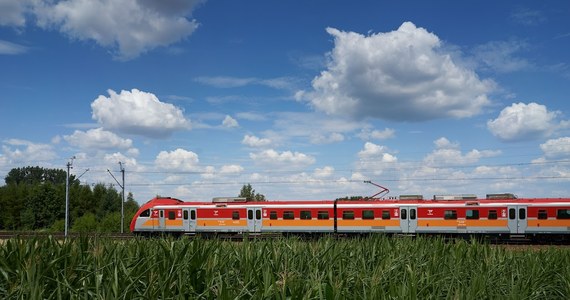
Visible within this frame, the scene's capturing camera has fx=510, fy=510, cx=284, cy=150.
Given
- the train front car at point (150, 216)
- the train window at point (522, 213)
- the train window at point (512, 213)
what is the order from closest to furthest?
the train window at point (522, 213)
the train window at point (512, 213)
the train front car at point (150, 216)

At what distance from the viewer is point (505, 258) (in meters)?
10.2

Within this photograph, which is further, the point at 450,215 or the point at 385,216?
the point at 385,216

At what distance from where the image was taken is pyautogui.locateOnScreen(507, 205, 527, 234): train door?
99.9 feet

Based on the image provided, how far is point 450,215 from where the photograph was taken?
31.7 metres

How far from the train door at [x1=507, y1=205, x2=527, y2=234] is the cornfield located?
22.5 m

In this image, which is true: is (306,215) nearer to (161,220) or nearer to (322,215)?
(322,215)

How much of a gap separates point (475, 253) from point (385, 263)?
3563 millimetres

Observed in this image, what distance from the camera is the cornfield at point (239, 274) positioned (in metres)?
5.10

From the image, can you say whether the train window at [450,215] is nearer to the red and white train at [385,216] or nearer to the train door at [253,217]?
the red and white train at [385,216]

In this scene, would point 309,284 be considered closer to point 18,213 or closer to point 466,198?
point 466,198

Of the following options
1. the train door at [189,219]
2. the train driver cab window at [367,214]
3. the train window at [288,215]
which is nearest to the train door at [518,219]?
the train driver cab window at [367,214]

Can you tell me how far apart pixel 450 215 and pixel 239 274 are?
27.4 metres

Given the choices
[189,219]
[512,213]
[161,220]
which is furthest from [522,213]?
[161,220]

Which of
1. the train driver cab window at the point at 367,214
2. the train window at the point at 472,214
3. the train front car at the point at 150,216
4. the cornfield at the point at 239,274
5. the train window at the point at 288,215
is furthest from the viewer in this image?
the train front car at the point at 150,216
